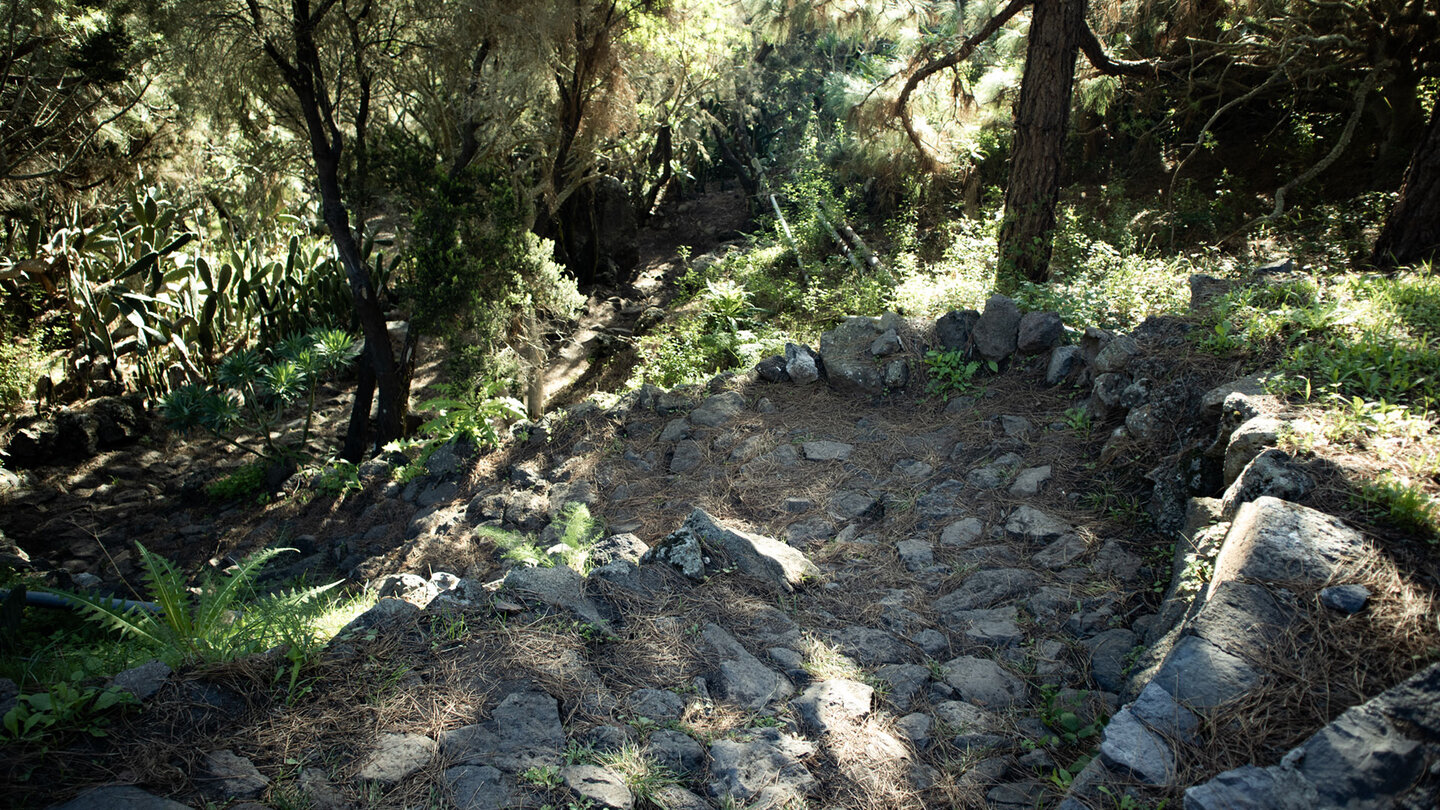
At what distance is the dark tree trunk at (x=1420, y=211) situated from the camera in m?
5.59

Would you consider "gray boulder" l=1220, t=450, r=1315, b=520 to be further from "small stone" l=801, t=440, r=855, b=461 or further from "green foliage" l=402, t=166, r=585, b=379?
"green foliage" l=402, t=166, r=585, b=379

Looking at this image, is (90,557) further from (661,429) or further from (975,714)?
(975,714)

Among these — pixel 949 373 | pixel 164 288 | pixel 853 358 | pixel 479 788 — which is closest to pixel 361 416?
pixel 164 288

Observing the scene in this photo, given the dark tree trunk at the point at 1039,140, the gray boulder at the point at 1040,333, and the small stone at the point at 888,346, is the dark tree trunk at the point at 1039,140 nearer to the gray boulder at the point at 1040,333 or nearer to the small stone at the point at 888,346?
the gray boulder at the point at 1040,333

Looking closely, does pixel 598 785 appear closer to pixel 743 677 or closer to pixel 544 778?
pixel 544 778

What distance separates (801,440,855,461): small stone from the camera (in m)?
4.66

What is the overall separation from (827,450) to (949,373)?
1067 millimetres

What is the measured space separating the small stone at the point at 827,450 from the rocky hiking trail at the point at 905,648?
0.03 metres

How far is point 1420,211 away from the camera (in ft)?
18.6

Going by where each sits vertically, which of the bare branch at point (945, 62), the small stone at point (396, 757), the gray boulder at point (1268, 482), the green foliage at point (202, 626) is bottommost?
the small stone at point (396, 757)

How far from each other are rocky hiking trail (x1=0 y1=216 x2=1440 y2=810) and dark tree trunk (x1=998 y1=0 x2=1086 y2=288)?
6.15 feet

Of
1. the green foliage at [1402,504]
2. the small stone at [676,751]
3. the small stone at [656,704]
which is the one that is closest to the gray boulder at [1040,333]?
the green foliage at [1402,504]

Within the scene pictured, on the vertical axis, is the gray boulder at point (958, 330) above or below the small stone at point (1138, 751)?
above

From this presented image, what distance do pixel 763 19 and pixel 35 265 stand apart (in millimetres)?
9274
